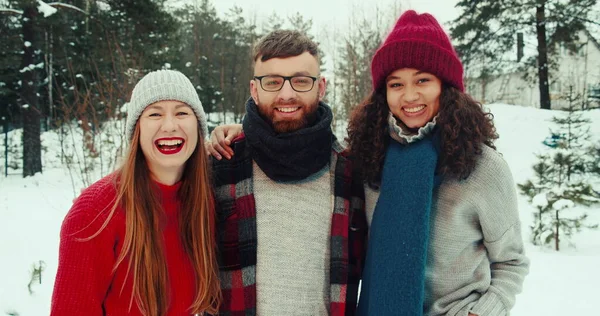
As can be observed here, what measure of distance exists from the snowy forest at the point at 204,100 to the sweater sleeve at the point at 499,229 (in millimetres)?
2792

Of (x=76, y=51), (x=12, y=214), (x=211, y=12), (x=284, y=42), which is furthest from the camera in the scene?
(x=211, y=12)

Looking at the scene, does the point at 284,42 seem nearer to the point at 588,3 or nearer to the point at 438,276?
the point at 438,276

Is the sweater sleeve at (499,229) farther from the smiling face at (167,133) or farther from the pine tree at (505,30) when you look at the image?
the pine tree at (505,30)

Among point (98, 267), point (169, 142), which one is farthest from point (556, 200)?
point (98, 267)

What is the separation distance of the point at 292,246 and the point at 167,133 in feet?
2.54

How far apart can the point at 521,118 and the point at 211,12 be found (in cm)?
1956

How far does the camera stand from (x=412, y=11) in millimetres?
2029

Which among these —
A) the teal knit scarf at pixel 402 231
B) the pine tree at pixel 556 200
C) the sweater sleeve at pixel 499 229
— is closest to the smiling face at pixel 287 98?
the teal knit scarf at pixel 402 231

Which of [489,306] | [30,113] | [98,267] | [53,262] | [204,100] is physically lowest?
[53,262]

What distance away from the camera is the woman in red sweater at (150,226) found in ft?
5.20

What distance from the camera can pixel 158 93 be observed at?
1798mm

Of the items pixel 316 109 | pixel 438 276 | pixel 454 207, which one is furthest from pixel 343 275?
pixel 316 109

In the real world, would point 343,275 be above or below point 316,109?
below

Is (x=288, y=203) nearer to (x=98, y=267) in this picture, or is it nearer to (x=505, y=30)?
(x=98, y=267)
